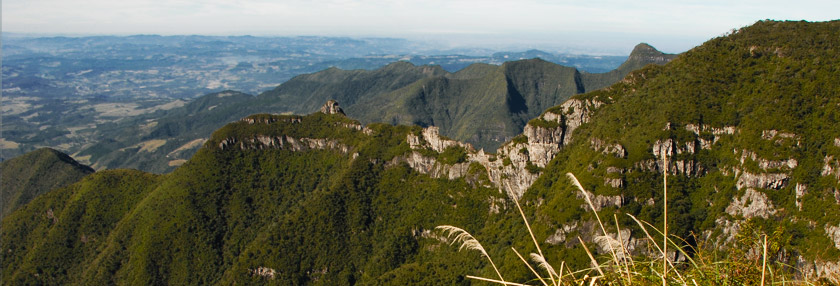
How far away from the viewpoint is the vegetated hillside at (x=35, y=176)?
156 metres

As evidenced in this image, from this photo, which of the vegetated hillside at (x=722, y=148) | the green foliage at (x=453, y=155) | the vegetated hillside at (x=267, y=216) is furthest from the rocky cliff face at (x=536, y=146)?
the vegetated hillside at (x=267, y=216)

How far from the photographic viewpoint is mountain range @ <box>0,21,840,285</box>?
65312 millimetres

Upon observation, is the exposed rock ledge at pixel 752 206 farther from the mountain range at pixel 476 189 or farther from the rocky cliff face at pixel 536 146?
the rocky cliff face at pixel 536 146

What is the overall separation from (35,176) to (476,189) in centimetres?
16890

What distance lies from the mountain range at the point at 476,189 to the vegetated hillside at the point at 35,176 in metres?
44.6

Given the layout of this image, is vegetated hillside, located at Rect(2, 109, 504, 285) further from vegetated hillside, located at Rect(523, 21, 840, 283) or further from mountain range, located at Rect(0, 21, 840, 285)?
vegetated hillside, located at Rect(523, 21, 840, 283)

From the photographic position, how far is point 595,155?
253ft

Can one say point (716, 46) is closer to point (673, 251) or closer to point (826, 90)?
point (826, 90)

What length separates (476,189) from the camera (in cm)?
9488

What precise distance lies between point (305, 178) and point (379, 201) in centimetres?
2851

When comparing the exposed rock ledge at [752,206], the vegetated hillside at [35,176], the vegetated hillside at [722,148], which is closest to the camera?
the vegetated hillside at [722,148]

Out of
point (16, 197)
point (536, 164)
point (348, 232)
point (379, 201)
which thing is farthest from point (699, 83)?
point (16, 197)

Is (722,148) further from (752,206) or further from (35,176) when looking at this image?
(35,176)

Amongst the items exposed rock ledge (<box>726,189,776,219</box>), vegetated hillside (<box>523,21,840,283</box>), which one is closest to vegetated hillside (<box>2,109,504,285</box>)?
vegetated hillside (<box>523,21,840,283</box>)
